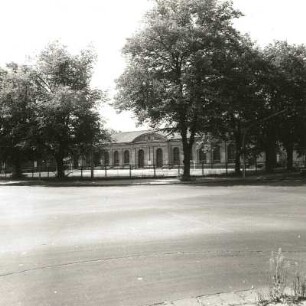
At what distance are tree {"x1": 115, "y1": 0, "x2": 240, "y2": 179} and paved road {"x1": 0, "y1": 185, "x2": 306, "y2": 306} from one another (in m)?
21.5

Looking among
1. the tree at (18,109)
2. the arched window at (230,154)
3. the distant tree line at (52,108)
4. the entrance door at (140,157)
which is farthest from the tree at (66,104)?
the entrance door at (140,157)

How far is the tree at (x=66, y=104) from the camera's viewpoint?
127 ft

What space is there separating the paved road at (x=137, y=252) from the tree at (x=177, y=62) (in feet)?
70.6

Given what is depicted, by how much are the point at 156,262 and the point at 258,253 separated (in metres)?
1.95

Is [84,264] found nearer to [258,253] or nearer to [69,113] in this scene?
[258,253]

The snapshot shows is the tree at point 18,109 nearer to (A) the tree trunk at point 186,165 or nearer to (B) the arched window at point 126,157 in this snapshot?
(A) the tree trunk at point 186,165

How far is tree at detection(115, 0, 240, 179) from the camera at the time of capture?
3603 cm

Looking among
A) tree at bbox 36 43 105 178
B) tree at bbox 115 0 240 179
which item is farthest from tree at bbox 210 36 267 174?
tree at bbox 36 43 105 178

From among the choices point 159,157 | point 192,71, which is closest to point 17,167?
point 192,71

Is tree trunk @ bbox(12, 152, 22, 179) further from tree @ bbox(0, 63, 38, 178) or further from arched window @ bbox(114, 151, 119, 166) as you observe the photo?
arched window @ bbox(114, 151, 119, 166)

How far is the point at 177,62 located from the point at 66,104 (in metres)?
9.77

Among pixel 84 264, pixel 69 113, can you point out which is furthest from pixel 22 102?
pixel 84 264

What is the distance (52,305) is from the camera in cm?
563

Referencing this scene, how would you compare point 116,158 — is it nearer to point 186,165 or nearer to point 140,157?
point 140,157
